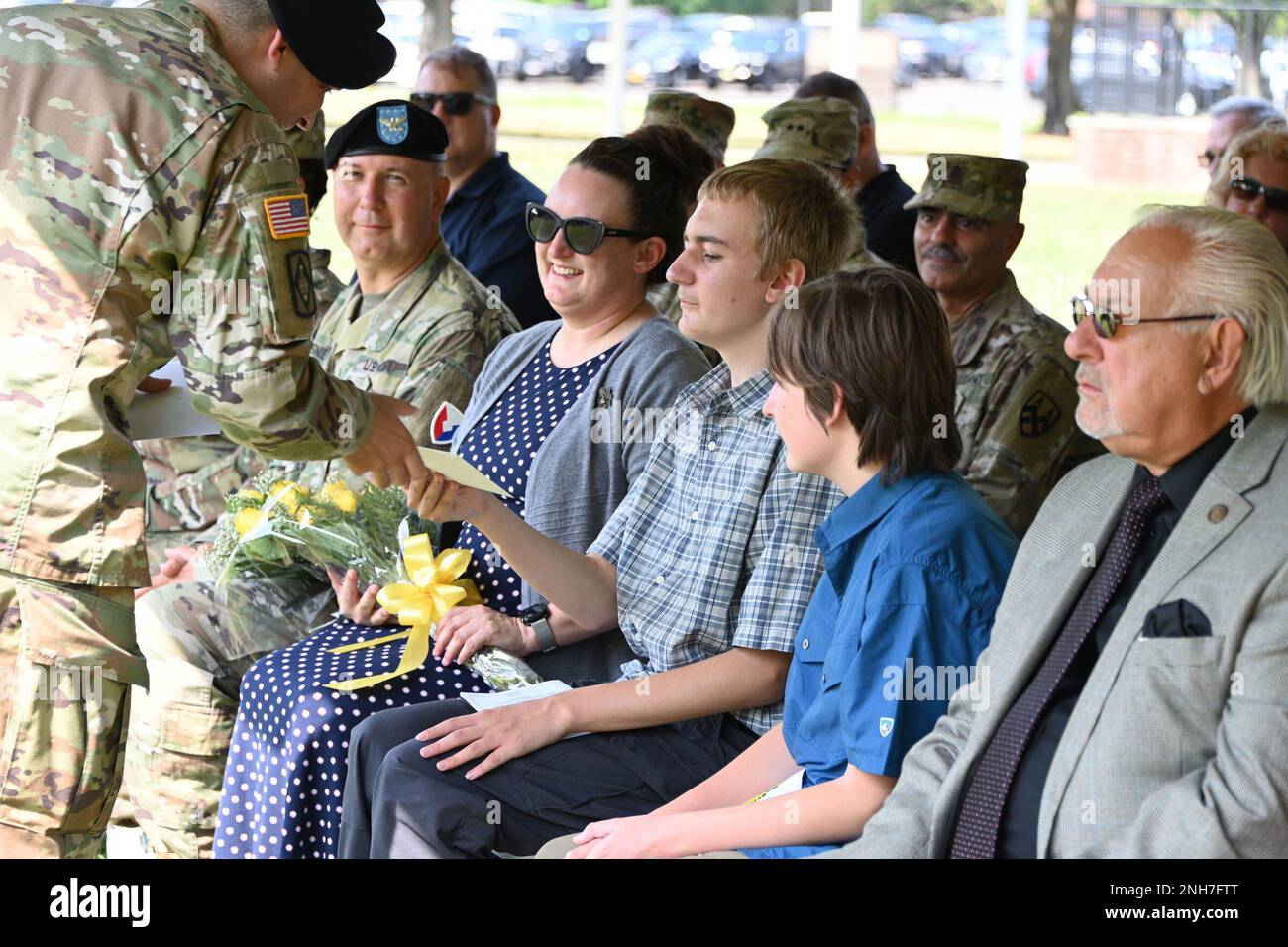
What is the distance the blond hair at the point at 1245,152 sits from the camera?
4191 millimetres

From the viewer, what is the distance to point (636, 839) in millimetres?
2295

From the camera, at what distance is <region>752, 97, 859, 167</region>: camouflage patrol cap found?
5.22 m

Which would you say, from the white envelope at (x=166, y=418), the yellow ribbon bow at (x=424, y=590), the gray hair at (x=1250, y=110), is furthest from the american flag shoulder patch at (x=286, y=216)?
the gray hair at (x=1250, y=110)

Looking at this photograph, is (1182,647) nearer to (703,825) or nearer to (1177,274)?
(1177,274)

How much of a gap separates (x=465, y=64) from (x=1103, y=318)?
441 centimetres

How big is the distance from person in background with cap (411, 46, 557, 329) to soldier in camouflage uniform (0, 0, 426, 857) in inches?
112

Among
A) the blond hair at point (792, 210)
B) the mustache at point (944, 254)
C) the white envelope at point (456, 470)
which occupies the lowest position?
the white envelope at point (456, 470)

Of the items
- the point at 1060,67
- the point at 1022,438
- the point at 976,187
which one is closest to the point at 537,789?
the point at 1022,438

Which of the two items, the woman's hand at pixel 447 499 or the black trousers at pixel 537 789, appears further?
the woman's hand at pixel 447 499

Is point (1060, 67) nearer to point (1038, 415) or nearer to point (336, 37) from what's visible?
point (1038, 415)

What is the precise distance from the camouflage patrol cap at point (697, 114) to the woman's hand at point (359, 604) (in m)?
2.87

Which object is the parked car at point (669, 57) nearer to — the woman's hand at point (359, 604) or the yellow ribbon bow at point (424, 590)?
the woman's hand at point (359, 604)

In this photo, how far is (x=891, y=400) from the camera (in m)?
2.31
